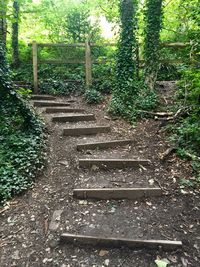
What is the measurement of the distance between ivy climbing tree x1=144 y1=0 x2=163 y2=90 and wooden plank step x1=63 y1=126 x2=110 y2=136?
257 cm

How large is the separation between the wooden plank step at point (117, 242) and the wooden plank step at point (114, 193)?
2.46 ft

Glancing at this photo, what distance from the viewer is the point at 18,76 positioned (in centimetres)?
880

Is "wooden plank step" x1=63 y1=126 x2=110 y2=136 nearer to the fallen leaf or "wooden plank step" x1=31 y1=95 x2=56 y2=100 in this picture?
"wooden plank step" x1=31 y1=95 x2=56 y2=100

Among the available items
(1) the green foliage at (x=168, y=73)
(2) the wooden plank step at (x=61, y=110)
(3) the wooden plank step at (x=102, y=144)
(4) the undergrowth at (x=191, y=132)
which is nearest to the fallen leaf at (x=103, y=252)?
(4) the undergrowth at (x=191, y=132)

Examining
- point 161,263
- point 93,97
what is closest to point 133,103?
point 93,97

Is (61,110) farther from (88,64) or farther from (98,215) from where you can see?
(98,215)

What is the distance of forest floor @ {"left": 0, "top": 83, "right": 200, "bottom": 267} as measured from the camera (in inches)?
106

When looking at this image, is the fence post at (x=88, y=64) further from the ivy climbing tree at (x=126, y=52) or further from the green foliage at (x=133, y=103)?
the green foliage at (x=133, y=103)

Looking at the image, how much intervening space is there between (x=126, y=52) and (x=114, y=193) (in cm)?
506

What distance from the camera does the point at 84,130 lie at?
213 inches

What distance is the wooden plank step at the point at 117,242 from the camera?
2746mm

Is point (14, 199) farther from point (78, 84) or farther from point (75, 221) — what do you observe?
point (78, 84)

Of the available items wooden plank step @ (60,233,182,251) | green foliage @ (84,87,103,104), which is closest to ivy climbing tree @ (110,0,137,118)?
green foliage @ (84,87,103,104)

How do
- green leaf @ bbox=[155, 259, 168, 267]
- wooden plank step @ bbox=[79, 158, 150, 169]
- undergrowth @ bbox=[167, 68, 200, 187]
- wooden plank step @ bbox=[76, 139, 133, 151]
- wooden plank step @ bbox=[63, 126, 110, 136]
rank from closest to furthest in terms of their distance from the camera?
green leaf @ bbox=[155, 259, 168, 267] < undergrowth @ bbox=[167, 68, 200, 187] < wooden plank step @ bbox=[79, 158, 150, 169] < wooden plank step @ bbox=[76, 139, 133, 151] < wooden plank step @ bbox=[63, 126, 110, 136]
